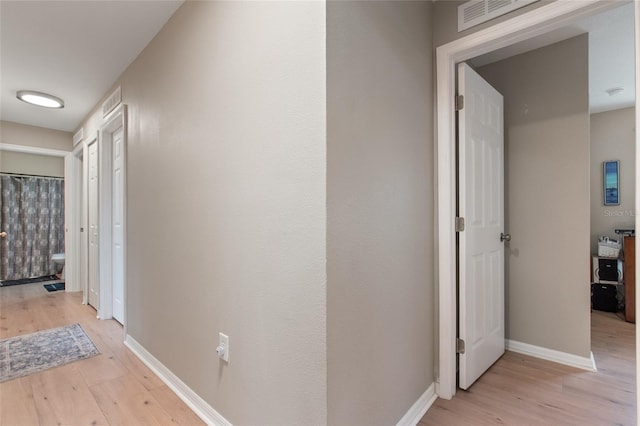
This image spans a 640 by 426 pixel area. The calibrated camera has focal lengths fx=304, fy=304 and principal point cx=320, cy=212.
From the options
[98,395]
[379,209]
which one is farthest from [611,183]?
[98,395]

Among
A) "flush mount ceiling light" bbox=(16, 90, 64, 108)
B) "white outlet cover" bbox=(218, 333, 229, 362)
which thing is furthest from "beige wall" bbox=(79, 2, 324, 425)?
"flush mount ceiling light" bbox=(16, 90, 64, 108)

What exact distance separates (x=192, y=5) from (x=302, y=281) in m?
1.74

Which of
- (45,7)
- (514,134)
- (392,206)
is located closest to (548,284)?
(514,134)

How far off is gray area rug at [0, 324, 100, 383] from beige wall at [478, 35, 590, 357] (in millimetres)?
3471

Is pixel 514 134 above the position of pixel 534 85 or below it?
below

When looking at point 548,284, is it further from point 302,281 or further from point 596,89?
point 596,89

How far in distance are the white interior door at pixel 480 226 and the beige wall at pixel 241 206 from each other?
1.15 metres

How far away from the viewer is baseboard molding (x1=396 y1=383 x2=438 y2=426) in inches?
59.7

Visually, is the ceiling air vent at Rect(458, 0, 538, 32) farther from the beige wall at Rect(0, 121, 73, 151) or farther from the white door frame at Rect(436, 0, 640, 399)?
the beige wall at Rect(0, 121, 73, 151)

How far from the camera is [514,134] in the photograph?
2461mm

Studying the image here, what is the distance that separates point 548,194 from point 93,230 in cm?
452

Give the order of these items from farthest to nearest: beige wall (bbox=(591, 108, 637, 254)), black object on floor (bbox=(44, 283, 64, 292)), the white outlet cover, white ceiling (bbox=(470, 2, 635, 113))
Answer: black object on floor (bbox=(44, 283, 64, 292))
beige wall (bbox=(591, 108, 637, 254))
white ceiling (bbox=(470, 2, 635, 113))
the white outlet cover

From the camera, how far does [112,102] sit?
287 centimetres

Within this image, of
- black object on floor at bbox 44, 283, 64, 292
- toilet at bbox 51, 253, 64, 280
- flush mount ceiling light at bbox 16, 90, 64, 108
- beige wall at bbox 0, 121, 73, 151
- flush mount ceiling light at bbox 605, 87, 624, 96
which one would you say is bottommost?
black object on floor at bbox 44, 283, 64, 292
